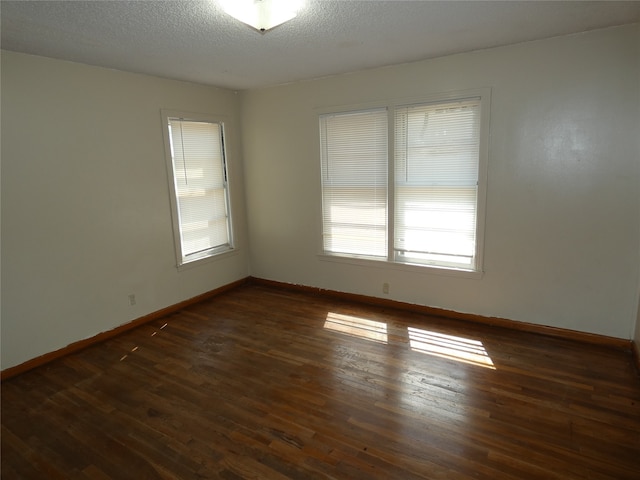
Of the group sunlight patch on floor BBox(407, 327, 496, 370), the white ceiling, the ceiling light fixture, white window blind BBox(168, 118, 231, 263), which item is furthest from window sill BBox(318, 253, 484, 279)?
the ceiling light fixture

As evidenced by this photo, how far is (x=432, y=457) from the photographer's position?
2.05m

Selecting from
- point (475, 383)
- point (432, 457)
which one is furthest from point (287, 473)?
point (475, 383)

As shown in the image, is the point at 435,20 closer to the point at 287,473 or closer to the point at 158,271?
the point at 287,473

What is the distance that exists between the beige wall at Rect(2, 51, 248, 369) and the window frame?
0.07 m

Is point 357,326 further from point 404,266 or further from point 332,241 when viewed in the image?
point 332,241

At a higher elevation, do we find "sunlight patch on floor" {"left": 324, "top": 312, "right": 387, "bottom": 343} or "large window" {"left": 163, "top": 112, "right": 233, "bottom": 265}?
"large window" {"left": 163, "top": 112, "right": 233, "bottom": 265}

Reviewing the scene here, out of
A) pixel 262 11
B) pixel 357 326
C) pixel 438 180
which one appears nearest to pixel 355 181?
pixel 438 180

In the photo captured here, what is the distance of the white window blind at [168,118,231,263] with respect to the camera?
415cm

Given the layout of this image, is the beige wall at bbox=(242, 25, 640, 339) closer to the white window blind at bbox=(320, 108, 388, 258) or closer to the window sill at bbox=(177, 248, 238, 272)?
the white window blind at bbox=(320, 108, 388, 258)

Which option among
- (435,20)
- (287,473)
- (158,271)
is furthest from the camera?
(158,271)

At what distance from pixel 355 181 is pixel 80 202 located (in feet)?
8.85

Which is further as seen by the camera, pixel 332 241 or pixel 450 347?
pixel 332 241

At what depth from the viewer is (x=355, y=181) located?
416 centimetres

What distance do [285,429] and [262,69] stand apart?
126 inches
